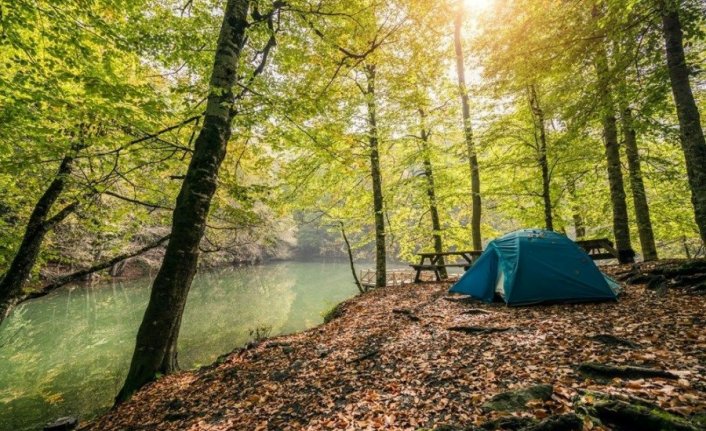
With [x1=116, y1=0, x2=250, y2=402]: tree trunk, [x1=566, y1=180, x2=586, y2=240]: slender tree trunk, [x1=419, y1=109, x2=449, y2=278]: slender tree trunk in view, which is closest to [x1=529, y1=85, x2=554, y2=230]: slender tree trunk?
[x1=566, y1=180, x2=586, y2=240]: slender tree trunk

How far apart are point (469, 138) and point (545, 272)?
25.3ft

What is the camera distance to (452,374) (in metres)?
4.21

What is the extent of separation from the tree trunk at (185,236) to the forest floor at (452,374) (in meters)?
0.50

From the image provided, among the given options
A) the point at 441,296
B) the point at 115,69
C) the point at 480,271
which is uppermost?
the point at 115,69

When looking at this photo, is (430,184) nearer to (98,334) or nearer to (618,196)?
(618,196)

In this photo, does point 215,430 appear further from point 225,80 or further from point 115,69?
point 115,69

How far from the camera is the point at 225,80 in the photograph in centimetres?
593

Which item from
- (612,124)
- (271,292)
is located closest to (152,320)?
(612,124)

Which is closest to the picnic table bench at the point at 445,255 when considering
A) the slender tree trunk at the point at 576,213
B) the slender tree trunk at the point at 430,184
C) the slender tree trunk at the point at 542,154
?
the slender tree trunk at the point at 430,184

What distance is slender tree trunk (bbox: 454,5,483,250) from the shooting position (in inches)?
509

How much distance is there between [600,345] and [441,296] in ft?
16.0

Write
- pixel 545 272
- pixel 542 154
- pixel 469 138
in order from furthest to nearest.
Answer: pixel 469 138, pixel 542 154, pixel 545 272

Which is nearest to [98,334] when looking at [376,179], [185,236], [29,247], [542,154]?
[29,247]

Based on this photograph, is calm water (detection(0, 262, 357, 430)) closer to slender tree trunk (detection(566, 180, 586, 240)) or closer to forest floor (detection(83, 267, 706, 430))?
forest floor (detection(83, 267, 706, 430))
